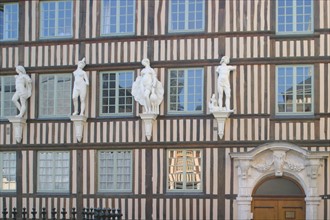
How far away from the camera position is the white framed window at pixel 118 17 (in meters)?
19.8

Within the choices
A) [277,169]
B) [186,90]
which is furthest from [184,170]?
[277,169]

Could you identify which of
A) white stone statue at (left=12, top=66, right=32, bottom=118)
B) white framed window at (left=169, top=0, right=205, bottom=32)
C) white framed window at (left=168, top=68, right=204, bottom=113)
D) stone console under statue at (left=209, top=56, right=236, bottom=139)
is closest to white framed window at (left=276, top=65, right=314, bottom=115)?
stone console under statue at (left=209, top=56, right=236, bottom=139)

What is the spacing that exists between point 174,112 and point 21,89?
4.32 metres

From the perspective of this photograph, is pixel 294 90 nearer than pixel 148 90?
Yes

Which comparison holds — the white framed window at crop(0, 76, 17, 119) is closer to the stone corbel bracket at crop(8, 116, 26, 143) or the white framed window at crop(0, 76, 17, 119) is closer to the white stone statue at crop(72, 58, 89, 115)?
the stone corbel bracket at crop(8, 116, 26, 143)

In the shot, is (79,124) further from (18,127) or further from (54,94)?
(18,127)

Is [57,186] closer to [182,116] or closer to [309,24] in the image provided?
[182,116]

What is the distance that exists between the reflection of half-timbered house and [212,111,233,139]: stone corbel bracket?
12 cm

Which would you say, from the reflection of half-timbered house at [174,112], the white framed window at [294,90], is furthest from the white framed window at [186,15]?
the white framed window at [294,90]

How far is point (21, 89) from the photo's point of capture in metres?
19.8

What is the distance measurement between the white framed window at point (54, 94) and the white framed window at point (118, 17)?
1.75 metres

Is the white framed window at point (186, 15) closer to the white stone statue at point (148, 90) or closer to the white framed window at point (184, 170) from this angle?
the white stone statue at point (148, 90)

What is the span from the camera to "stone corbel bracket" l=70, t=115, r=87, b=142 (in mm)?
19438

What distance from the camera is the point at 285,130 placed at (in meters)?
18.5
